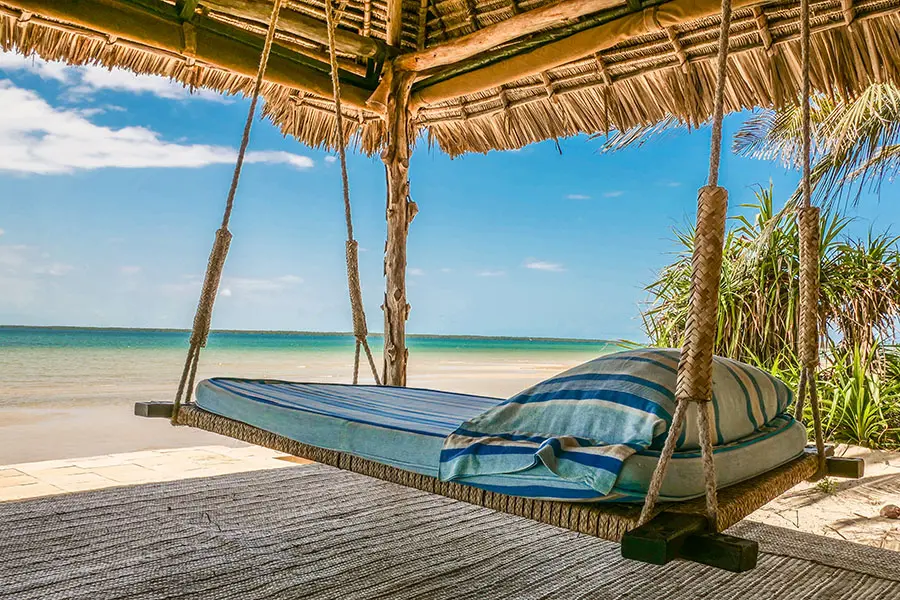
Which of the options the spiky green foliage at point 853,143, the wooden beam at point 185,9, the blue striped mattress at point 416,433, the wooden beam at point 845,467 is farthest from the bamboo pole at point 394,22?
the wooden beam at point 845,467

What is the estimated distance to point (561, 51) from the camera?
9.83 ft

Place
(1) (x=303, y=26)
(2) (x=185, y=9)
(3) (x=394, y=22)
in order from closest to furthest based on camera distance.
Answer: (2) (x=185, y=9), (1) (x=303, y=26), (3) (x=394, y=22)

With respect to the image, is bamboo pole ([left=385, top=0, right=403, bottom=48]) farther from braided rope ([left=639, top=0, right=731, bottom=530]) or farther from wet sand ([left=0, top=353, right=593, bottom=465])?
wet sand ([left=0, top=353, right=593, bottom=465])

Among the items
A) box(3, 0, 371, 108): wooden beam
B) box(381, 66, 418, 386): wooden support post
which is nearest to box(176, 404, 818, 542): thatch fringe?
box(381, 66, 418, 386): wooden support post

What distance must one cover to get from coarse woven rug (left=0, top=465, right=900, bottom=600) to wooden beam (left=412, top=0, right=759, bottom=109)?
198cm

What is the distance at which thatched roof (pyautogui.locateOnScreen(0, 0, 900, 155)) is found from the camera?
103 inches

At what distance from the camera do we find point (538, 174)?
2625 centimetres

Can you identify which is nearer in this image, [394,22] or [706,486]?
[706,486]

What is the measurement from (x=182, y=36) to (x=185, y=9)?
0.11 metres

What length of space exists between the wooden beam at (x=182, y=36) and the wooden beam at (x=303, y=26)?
107mm

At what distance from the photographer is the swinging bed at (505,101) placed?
111 centimetres

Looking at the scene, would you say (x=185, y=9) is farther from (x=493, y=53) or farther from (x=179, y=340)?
(x=179, y=340)

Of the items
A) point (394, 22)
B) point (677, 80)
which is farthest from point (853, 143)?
point (394, 22)

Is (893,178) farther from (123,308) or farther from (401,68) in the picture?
(123,308)
